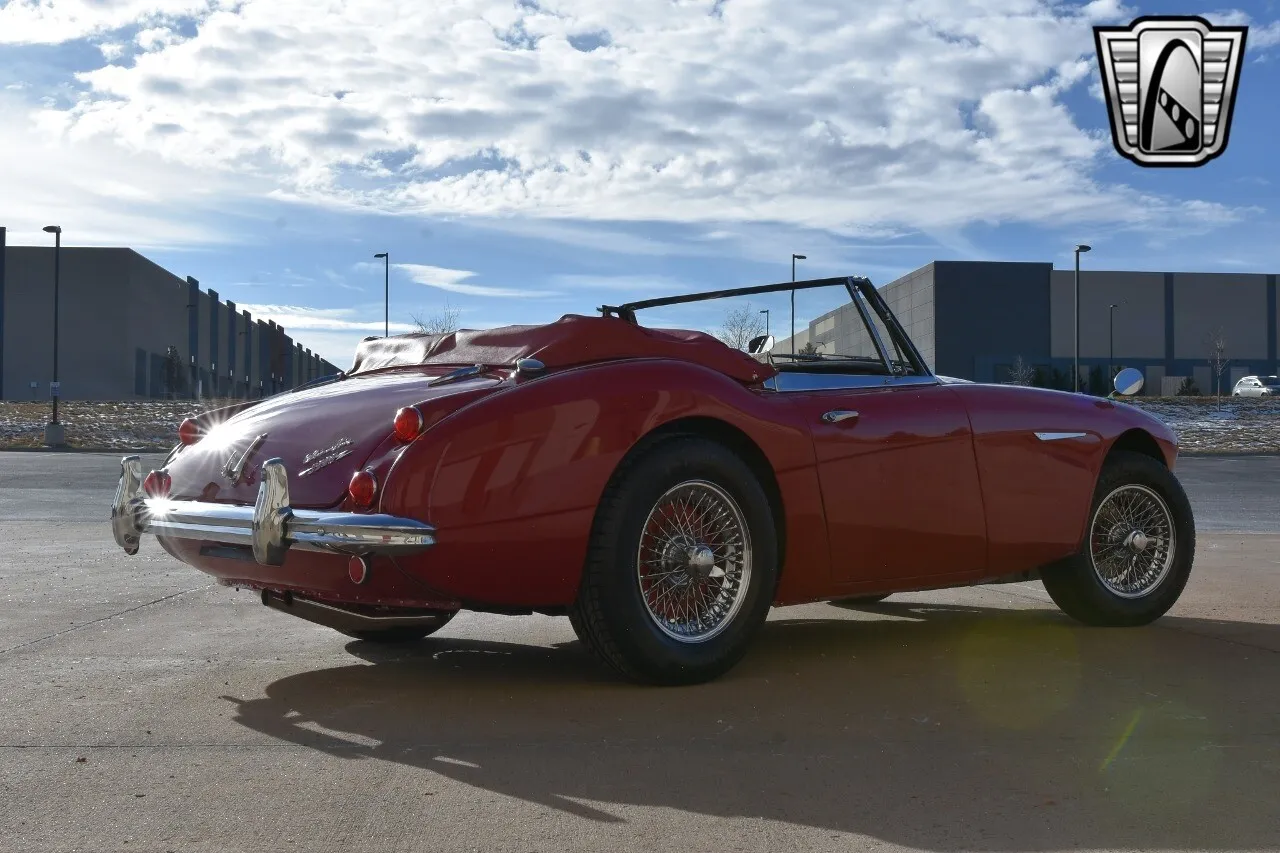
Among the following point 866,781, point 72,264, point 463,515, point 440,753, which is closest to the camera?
point 866,781

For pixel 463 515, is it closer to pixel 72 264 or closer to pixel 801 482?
pixel 801 482

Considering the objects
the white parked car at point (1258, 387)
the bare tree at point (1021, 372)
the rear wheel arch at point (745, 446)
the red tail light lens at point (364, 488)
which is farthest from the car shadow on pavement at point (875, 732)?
the bare tree at point (1021, 372)

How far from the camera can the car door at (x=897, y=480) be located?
4488 millimetres

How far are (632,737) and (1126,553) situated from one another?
297 centimetres

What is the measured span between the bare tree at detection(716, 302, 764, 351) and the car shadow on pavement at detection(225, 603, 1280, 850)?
1.25 metres

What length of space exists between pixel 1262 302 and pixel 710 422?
255ft

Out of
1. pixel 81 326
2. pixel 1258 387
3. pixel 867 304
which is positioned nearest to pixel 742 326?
pixel 867 304

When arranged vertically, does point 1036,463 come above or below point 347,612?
above

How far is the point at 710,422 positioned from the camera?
4.26 metres

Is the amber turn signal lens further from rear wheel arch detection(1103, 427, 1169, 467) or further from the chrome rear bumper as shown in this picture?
rear wheel arch detection(1103, 427, 1169, 467)

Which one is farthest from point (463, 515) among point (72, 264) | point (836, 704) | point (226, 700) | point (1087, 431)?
point (72, 264)

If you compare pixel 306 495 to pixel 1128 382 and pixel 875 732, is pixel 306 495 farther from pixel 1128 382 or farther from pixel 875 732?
pixel 1128 382

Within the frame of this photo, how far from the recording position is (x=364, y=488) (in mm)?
3693

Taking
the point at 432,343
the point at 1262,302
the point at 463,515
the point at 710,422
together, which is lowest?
the point at 463,515
